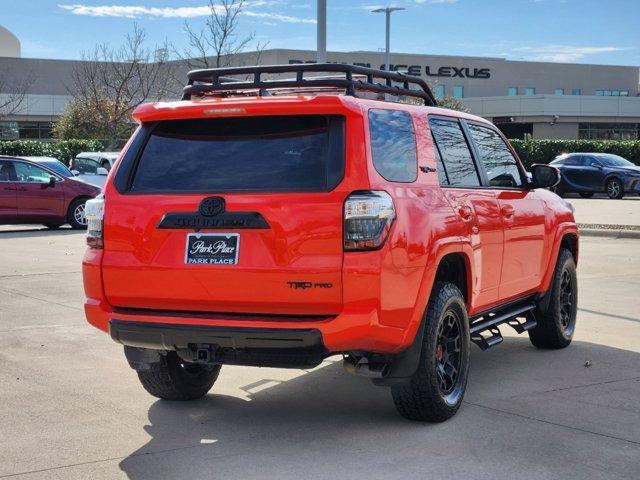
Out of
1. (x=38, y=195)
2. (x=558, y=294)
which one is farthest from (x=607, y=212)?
(x=558, y=294)

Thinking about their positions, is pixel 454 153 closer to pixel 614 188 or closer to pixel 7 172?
pixel 7 172

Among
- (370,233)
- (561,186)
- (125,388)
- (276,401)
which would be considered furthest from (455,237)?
(561,186)

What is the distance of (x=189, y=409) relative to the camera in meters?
6.15

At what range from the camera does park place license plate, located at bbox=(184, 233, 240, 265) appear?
5.18 metres

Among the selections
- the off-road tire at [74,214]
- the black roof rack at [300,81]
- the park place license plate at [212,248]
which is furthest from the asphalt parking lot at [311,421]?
the off-road tire at [74,214]

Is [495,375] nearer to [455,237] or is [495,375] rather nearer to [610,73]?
[455,237]

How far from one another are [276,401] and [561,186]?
89.6 feet

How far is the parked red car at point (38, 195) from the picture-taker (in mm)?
20625

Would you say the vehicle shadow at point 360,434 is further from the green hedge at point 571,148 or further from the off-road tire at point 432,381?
the green hedge at point 571,148

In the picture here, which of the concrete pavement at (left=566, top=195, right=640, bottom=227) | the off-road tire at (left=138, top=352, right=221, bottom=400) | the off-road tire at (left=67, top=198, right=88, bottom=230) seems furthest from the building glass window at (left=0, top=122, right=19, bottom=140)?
the off-road tire at (left=138, top=352, right=221, bottom=400)

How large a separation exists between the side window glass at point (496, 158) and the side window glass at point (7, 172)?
15350mm

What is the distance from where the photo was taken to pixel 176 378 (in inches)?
245

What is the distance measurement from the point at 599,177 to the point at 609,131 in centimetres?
3596

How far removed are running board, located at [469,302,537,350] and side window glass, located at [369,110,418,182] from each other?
1.36 m
